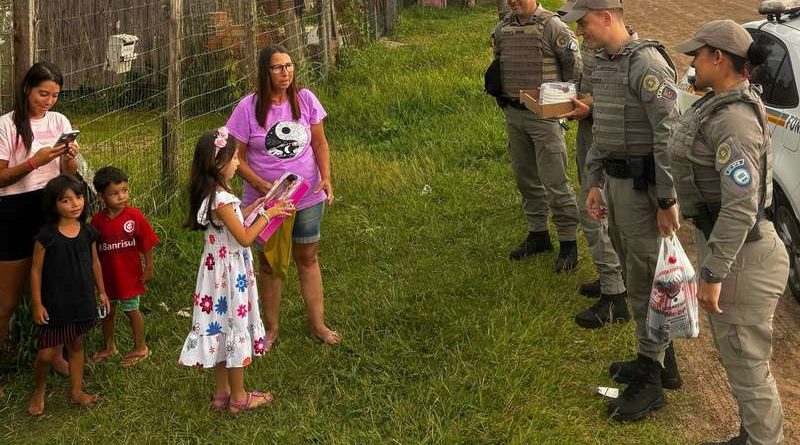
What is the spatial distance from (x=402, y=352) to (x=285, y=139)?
4.39ft

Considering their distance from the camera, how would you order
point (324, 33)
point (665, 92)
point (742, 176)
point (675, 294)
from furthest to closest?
1. point (324, 33)
2. point (665, 92)
3. point (675, 294)
4. point (742, 176)

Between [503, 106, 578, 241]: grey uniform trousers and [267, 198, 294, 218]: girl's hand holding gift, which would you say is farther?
[503, 106, 578, 241]: grey uniform trousers

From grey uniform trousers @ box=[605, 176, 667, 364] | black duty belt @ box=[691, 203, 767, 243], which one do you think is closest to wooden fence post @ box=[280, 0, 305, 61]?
grey uniform trousers @ box=[605, 176, 667, 364]

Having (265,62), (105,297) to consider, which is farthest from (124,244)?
(265,62)

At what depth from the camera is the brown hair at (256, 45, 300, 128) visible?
4.50m

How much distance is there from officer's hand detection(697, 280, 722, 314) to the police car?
2167 mm

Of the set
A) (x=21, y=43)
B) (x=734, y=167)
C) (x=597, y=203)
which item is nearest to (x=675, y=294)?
(x=734, y=167)

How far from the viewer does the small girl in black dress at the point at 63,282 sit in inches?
165

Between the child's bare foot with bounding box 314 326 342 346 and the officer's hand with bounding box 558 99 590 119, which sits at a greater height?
the officer's hand with bounding box 558 99 590 119

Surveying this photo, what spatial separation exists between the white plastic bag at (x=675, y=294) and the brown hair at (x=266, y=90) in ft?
6.88

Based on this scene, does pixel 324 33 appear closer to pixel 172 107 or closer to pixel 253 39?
pixel 253 39

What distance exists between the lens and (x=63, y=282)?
4.28m

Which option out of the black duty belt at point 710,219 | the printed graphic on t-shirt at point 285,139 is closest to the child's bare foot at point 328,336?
the printed graphic on t-shirt at point 285,139

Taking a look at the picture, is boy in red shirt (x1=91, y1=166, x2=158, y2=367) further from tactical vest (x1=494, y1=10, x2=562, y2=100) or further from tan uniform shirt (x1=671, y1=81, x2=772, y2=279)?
tan uniform shirt (x1=671, y1=81, x2=772, y2=279)
